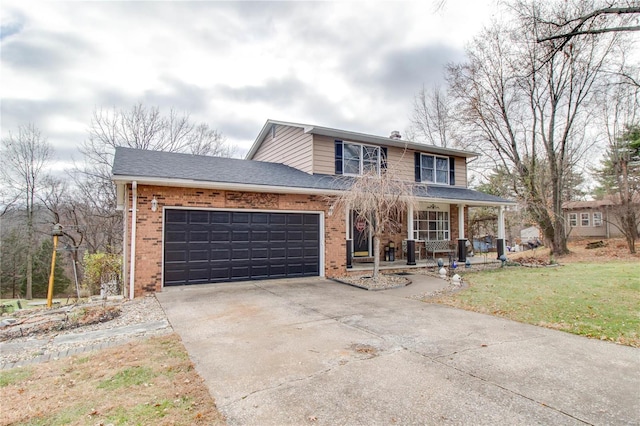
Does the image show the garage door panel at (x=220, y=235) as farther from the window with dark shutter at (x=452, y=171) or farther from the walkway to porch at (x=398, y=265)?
the window with dark shutter at (x=452, y=171)

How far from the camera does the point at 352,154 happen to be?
13.3m


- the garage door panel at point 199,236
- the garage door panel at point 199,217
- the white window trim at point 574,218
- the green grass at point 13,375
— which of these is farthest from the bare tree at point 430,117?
the green grass at point 13,375

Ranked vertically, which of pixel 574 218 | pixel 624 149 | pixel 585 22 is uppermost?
pixel 624 149

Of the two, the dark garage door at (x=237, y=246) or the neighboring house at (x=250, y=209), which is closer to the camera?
the neighboring house at (x=250, y=209)

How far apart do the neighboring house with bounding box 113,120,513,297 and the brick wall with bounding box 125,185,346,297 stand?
2cm

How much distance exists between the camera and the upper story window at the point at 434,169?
1520cm

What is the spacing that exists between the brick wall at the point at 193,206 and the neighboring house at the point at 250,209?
2cm

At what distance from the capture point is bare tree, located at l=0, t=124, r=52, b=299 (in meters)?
19.9

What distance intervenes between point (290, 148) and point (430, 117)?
17.9 meters

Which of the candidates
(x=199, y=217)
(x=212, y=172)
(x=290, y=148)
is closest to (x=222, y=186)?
(x=212, y=172)

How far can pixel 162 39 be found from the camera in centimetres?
1078

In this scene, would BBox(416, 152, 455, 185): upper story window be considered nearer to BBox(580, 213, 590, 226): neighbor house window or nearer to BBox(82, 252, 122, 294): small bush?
BBox(82, 252, 122, 294): small bush

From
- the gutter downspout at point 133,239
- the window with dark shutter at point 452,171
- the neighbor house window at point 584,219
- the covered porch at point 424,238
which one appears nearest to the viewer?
the gutter downspout at point 133,239

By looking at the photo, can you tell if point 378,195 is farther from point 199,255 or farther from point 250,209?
point 199,255
